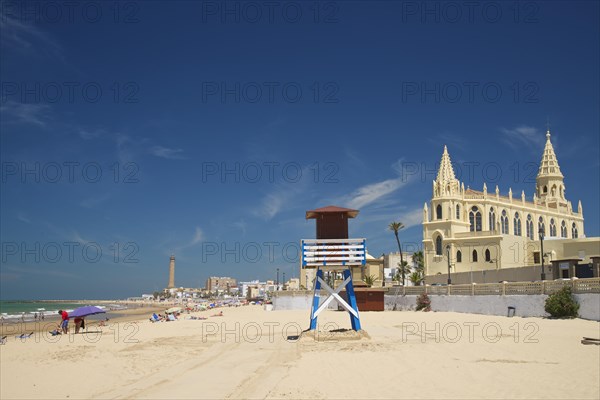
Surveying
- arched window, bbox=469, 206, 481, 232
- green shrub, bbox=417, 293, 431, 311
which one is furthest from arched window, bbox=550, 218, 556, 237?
green shrub, bbox=417, 293, 431, 311

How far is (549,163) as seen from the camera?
8600 cm

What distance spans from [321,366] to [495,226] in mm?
63457

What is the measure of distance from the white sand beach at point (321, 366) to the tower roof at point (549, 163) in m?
68.2

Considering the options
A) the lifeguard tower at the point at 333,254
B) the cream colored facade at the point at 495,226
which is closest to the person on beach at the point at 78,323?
the lifeguard tower at the point at 333,254

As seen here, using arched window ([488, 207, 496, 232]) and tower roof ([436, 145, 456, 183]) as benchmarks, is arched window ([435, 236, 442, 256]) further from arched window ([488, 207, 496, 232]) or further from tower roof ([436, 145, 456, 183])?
arched window ([488, 207, 496, 232])

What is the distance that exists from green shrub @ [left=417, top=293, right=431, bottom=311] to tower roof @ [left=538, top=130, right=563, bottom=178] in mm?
53728

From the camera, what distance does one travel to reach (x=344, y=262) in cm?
2231

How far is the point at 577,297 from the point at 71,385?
22.9m

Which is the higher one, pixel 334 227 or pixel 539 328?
pixel 334 227

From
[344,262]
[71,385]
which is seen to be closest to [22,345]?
[71,385]

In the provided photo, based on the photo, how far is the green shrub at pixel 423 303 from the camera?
4150cm

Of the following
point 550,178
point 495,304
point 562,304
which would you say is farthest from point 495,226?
point 562,304

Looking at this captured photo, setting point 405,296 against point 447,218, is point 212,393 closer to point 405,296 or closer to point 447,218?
point 405,296

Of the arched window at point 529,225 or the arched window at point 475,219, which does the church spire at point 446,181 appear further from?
the arched window at point 529,225
